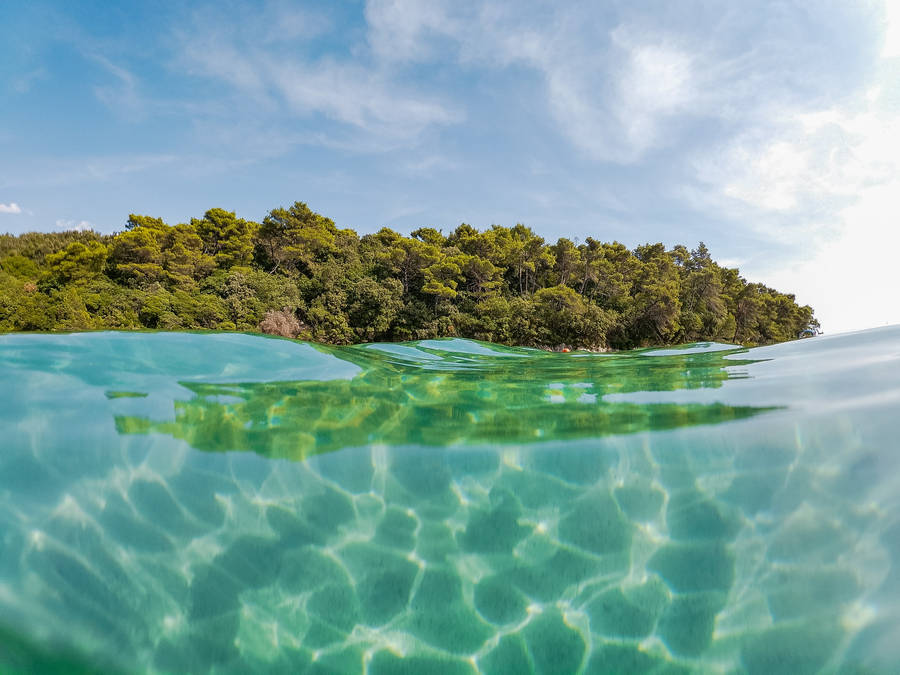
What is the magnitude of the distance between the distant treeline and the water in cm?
2085

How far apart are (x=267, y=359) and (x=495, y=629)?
429 cm

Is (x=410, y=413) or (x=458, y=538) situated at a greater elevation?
(x=410, y=413)

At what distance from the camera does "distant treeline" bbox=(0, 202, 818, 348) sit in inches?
883

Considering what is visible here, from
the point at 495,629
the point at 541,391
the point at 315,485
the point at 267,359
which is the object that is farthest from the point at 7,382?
the point at 541,391

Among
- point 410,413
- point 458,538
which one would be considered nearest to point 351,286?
point 410,413

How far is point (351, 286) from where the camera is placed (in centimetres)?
2633

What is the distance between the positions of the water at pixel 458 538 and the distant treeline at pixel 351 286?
68.4ft

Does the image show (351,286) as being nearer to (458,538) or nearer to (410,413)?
(410,413)

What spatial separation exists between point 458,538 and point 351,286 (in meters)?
24.9

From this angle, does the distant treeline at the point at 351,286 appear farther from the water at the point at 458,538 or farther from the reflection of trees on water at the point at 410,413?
the water at the point at 458,538

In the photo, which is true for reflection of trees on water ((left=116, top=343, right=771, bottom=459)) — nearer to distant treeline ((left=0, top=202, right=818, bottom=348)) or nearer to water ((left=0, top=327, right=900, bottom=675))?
water ((left=0, top=327, right=900, bottom=675))

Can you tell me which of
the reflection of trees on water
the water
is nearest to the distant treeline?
the reflection of trees on water

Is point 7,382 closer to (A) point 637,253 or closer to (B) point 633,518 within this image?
(B) point 633,518

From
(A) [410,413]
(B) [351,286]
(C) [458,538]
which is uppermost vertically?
(B) [351,286]
